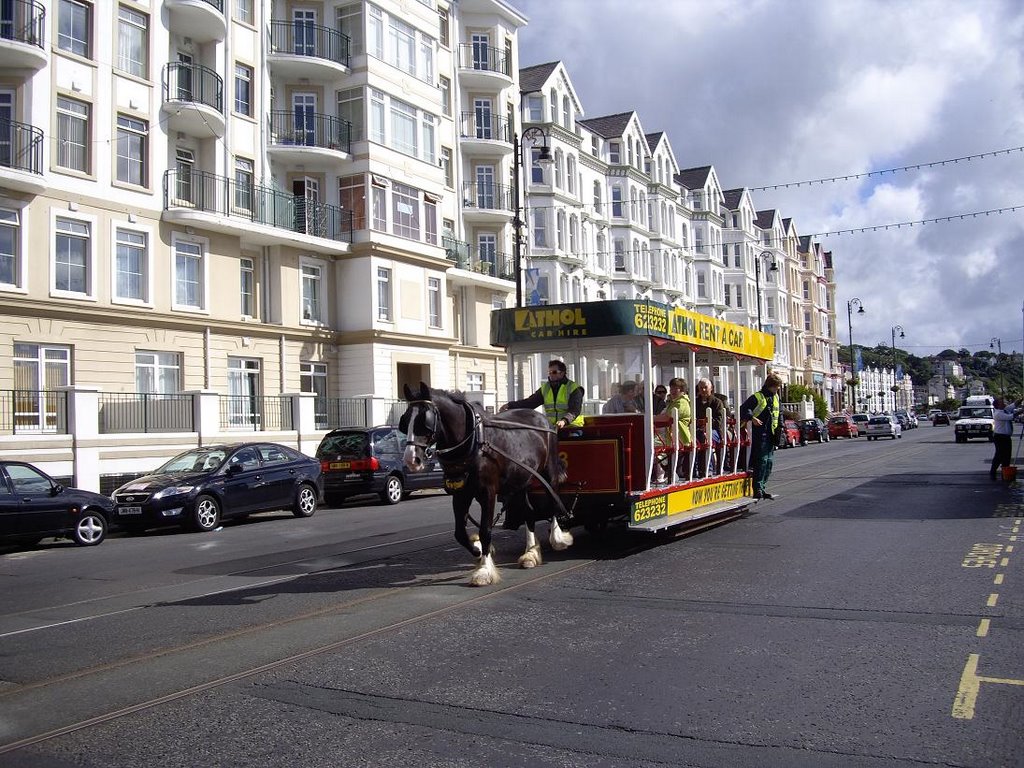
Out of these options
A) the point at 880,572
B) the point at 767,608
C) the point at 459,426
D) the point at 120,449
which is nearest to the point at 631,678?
the point at 767,608

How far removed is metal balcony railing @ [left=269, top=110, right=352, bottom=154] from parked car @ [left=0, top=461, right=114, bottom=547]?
61.7ft

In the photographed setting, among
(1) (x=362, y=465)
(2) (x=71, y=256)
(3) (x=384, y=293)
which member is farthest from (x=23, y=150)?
(3) (x=384, y=293)

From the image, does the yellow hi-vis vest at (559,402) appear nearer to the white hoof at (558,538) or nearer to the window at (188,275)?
the white hoof at (558,538)

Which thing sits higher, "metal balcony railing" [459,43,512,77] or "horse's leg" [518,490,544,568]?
"metal balcony railing" [459,43,512,77]

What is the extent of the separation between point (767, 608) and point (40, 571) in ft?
31.5

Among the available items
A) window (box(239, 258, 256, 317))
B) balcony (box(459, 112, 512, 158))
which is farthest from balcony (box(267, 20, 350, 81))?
balcony (box(459, 112, 512, 158))

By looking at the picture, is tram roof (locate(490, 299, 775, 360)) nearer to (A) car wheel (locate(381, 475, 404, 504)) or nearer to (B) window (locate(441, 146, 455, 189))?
(A) car wheel (locate(381, 475, 404, 504))

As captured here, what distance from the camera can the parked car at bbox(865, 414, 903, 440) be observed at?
53.6 m

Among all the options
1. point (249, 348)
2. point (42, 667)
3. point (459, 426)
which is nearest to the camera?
point (42, 667)

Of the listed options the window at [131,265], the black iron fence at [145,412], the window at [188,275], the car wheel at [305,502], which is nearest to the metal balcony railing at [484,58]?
the window at [188,275]

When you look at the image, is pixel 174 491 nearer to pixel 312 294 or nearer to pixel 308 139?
pixel 312 294

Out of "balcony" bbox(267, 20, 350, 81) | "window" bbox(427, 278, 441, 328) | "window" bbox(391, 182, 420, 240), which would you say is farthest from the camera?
"window" bbox(427, 278, 441, 328)

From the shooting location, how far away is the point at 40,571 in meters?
12.2

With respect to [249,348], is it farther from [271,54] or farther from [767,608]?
[767,608]
